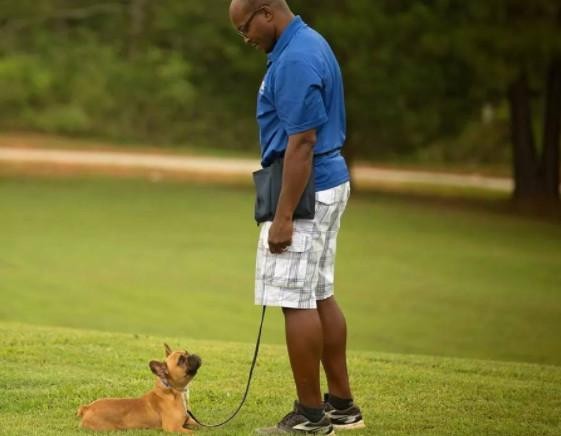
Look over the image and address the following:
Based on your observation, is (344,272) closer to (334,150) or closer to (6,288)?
(6,288)

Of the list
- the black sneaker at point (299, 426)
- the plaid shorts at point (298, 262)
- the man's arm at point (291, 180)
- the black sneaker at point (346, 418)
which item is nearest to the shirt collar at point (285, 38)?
the man's arm at point (291, 180)

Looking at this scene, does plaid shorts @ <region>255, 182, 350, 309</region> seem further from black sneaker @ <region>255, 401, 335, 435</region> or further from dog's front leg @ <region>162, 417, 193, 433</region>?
dog's front leg @ <region>162, 417, 193, 433</region>

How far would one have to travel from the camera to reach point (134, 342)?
31.1 feet

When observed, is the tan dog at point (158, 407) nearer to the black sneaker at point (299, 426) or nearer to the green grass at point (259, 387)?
the green grass at point (259, 387)

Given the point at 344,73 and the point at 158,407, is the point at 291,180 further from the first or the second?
the point at 344,73

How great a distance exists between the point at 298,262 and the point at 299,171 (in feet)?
1.34

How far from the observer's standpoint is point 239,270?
18.5 m

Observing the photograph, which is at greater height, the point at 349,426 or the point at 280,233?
the point at 280,233

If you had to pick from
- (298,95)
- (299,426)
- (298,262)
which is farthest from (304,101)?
(299,426)

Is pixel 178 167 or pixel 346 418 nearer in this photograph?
pixel 346 418

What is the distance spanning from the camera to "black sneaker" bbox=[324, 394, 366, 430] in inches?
262

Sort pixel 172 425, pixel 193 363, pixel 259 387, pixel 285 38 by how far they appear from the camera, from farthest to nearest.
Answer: pixel 259 387
pixel 172 425
pixel 193 363
pixel 285 38

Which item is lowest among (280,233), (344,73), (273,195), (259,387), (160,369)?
(259,387)

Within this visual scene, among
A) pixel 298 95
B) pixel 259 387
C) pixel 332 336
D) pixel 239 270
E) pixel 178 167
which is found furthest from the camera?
pixel 178 167
